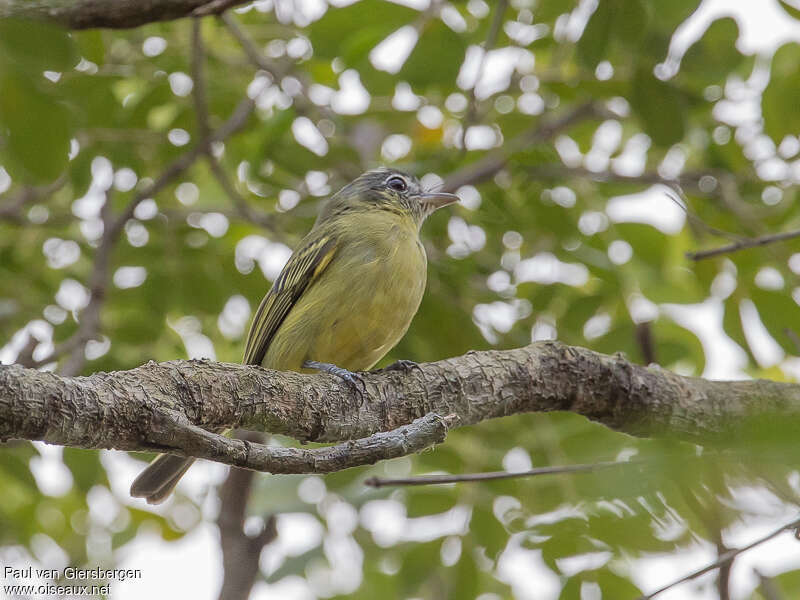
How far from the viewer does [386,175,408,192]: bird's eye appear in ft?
18.2

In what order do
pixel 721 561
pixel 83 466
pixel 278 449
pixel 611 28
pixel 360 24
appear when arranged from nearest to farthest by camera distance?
pixel 721 561 → pixel 278 449 → pixel 611 28 → pixel 360 24 → pixel 83 466

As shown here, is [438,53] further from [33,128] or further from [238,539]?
[238,539]

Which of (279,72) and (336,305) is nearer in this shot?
(336,305)

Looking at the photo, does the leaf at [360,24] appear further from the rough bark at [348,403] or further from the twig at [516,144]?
the rough bark at [348,403]

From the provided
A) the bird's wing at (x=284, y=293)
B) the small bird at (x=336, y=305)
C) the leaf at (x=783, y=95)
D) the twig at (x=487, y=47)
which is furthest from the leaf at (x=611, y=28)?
the bird's wing at (x=284, y=293)

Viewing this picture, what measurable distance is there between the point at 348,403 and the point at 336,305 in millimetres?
1236

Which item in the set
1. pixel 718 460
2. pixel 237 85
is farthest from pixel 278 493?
pixel 718 460

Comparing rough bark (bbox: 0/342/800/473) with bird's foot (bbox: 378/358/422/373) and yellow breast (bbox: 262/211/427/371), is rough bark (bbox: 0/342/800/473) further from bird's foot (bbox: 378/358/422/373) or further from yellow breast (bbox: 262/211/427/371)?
yellow breast (bbox: 262/211/427/371)

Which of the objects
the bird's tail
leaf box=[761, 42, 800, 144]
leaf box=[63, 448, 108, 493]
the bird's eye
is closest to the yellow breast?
the bird's tail

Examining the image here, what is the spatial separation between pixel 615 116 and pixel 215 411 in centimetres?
347

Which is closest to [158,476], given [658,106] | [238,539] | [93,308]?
[238,539]

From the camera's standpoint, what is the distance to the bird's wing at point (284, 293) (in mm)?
4547

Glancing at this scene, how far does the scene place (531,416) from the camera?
4387 millimetres

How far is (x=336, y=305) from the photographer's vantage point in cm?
433
